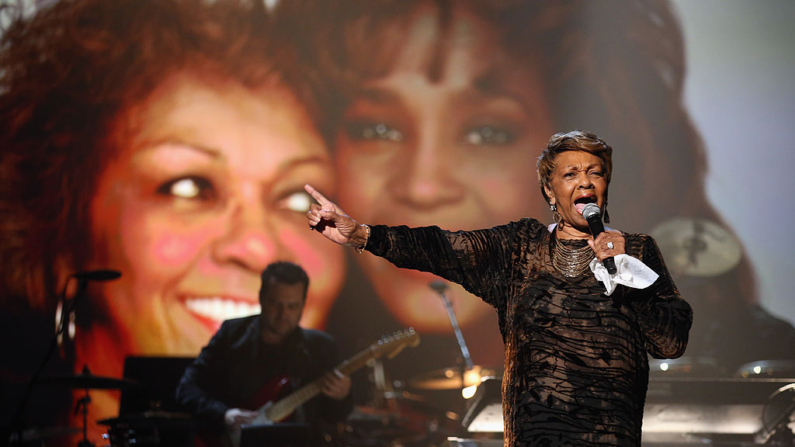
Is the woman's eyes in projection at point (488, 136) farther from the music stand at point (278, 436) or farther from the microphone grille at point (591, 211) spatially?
the microphone grille at point (591, 211)

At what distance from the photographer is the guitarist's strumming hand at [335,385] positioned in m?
4.67

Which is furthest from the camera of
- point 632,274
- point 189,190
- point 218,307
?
point 189,190

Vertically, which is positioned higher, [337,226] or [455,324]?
[455,324]

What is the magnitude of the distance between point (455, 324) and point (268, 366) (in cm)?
132

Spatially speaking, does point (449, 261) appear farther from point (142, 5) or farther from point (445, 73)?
point (142, 5)

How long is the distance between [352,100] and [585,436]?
400 cm

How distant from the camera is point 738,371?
4.94m

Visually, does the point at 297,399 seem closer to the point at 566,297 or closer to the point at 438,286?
the point at 438,286

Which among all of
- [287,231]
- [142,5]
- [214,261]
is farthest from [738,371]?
[142,5]

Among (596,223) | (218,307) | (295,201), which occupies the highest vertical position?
(295,201)

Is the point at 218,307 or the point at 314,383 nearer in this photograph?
the point at 314,383

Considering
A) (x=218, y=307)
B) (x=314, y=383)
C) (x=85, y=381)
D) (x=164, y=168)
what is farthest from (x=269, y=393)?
(x=164, y=168)

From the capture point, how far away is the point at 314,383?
4684 millimetres

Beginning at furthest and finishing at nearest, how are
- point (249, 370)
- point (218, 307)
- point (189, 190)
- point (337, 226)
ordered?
point (189, 190) < point (218, 307) < point (249, 370) < point (337, 226)
